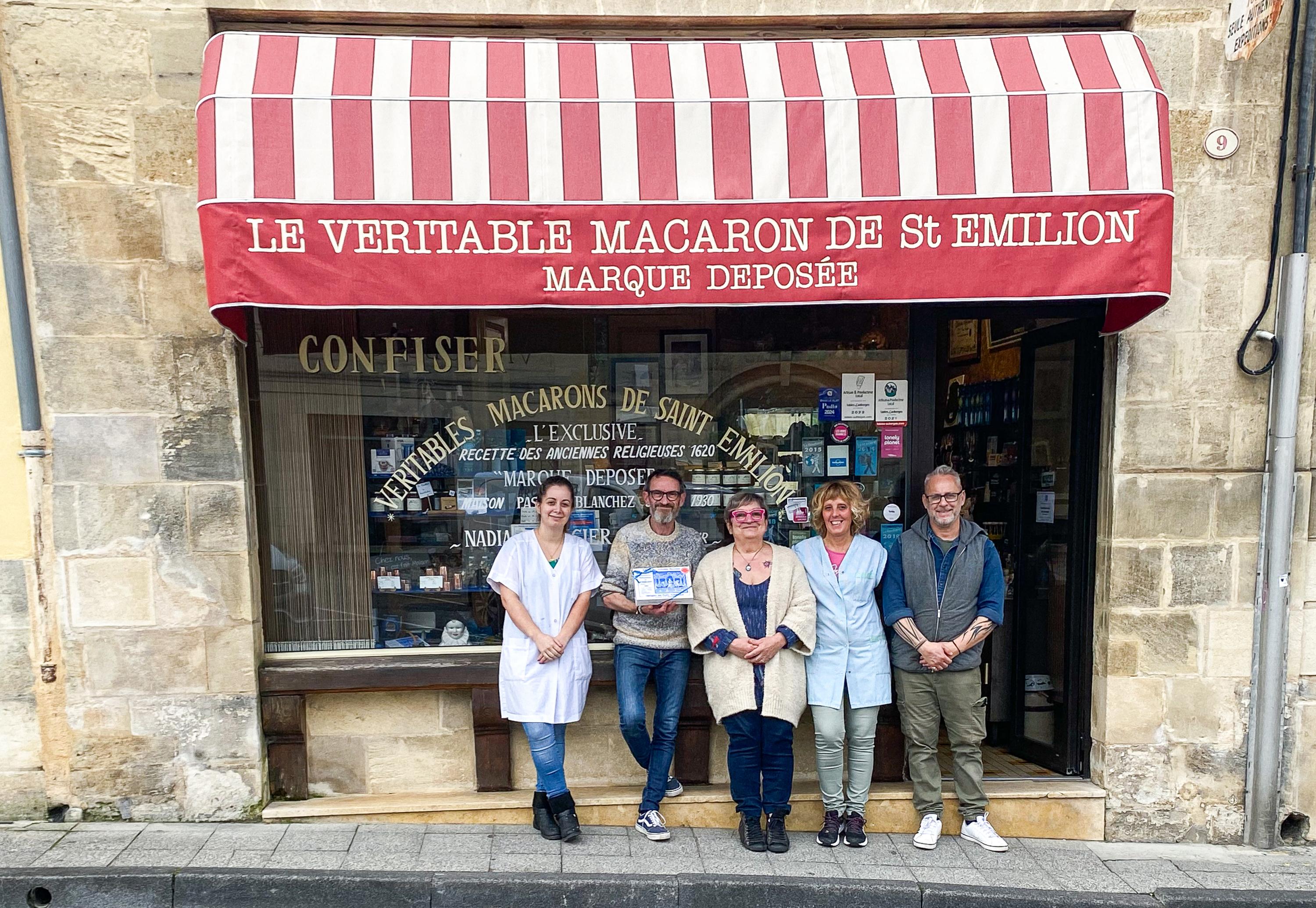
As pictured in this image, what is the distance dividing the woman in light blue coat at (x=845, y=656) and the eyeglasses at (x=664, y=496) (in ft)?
2.42

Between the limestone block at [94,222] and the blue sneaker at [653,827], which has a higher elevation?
the limestone block at [94,222]

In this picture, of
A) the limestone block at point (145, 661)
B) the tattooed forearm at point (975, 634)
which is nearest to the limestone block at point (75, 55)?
the limestone block at point (145, 661)

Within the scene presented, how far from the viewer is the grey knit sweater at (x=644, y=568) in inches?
164

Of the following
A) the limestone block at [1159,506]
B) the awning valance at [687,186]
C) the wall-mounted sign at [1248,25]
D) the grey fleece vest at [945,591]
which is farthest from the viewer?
the limestone block at [1159,506]

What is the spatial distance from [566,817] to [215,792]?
74.8 inches

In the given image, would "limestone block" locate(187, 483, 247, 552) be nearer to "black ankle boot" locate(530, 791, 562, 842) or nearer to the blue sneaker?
"black ankle boot" locate(530, 791, 562, 842)

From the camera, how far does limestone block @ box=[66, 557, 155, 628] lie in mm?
4172

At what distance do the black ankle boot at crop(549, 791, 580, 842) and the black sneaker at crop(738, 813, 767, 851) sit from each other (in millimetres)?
862

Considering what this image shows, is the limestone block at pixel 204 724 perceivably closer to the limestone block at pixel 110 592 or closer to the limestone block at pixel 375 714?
the limestone block at pixel 375 714

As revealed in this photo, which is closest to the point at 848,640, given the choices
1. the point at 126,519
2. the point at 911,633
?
the point at 911,633

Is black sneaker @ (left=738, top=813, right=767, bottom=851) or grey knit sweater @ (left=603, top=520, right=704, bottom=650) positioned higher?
grey knit sweater @ (left=603, top=520, right=704, bottom=650)

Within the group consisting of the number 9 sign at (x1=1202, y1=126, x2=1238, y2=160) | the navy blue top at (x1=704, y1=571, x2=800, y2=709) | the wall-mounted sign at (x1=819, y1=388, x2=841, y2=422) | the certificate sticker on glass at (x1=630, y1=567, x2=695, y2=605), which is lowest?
the navy blue top at (x1=704, y1=571, x2=800, y2=709)

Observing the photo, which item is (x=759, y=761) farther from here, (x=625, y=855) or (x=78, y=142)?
(x=78, y=142)

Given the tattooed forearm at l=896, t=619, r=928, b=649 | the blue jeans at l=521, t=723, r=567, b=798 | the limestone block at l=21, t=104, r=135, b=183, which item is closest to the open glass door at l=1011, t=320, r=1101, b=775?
the tattooed forearm at l=896, t=619, r=928, b=649
